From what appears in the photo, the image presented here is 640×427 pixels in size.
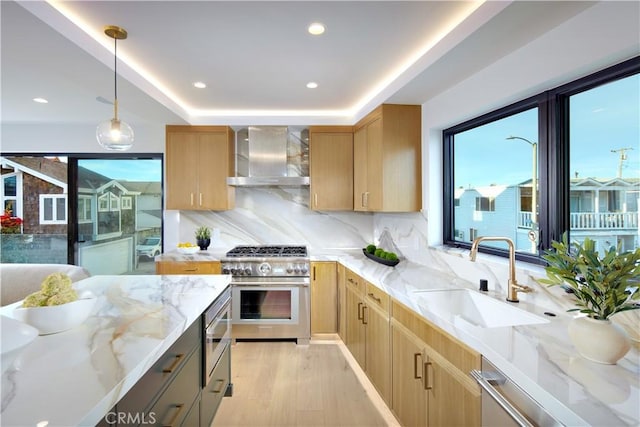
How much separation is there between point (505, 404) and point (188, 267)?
2.92 m

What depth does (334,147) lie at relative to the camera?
3.49 m

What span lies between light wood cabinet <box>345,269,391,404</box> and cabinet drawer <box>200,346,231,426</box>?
108 cm

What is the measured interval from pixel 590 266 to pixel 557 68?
1.10 meters

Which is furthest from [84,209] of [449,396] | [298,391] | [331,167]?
[449,396]

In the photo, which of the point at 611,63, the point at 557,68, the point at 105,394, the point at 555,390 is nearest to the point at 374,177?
the point at 557,68

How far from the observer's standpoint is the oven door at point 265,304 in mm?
3131

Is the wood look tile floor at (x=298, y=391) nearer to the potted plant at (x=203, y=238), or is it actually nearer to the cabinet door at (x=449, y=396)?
the cabinet door at (x=449, y=396)

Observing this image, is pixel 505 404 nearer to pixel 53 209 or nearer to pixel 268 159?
pixel 268 159

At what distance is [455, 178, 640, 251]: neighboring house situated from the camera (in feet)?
4.57

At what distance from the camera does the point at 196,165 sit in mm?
3453

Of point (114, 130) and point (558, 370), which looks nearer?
point (558, 370)

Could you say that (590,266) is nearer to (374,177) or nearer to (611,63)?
(611,63)

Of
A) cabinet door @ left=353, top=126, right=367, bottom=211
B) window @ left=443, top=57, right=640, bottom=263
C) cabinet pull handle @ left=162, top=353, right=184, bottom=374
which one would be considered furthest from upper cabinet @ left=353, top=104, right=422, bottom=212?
cabinet pull handle @ left=162, top=353, right=184, bottom=374

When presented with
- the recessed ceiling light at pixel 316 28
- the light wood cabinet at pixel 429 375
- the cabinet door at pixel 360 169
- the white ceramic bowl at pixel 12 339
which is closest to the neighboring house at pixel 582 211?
the light wood cabinet at pixel 429 375
